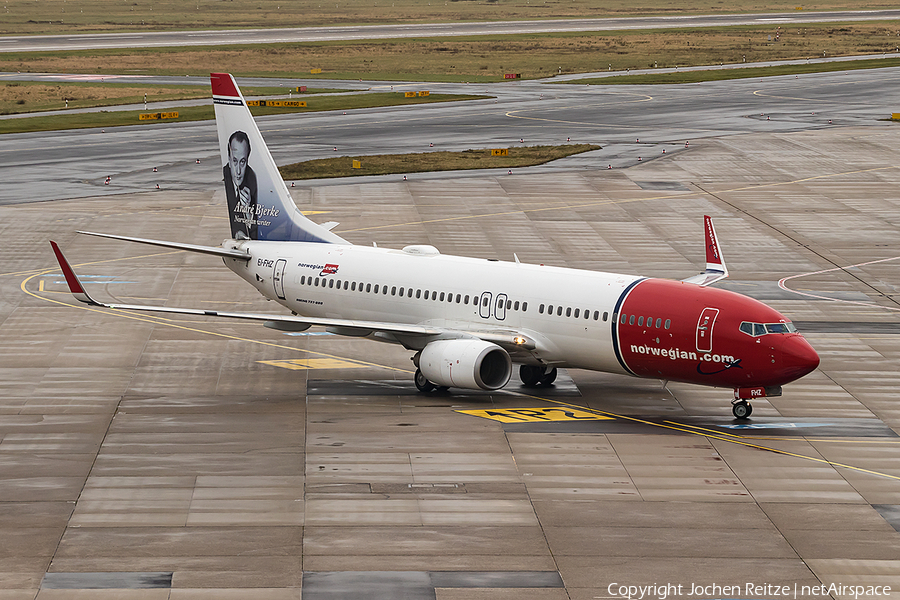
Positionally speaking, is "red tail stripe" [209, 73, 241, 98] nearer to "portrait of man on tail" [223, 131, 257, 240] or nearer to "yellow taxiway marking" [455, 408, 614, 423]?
"portrait of man on tail" [223, 131, 257, 240]

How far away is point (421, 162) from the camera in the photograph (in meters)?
89.9

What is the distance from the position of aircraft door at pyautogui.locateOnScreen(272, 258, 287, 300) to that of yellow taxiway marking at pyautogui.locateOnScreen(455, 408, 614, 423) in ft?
32.3

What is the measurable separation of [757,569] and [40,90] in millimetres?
117122

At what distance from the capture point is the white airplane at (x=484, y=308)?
119ft

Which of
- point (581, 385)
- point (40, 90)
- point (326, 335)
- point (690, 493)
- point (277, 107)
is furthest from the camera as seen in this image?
point (40, 90)

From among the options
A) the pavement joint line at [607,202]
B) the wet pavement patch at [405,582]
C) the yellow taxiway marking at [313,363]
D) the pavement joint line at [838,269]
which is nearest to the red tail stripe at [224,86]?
the yellow taxiway marking at [313,363]

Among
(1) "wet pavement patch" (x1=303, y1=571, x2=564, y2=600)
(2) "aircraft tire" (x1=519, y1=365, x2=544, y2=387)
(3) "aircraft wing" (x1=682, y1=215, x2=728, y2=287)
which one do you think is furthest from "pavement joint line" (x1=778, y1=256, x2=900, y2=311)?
(1) "wet pavement patch" (x1=303, y1=571, x2=564, y2=600)

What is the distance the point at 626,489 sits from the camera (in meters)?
30.8

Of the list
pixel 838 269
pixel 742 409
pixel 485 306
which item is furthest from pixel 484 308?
pixel 838 269

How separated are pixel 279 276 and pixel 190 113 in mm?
73794

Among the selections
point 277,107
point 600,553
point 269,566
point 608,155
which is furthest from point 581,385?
point 277,107

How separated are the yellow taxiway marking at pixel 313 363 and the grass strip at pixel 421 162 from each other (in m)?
40.7

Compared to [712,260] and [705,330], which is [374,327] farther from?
[712,260]

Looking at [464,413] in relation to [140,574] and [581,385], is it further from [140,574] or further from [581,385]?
[140,574]
